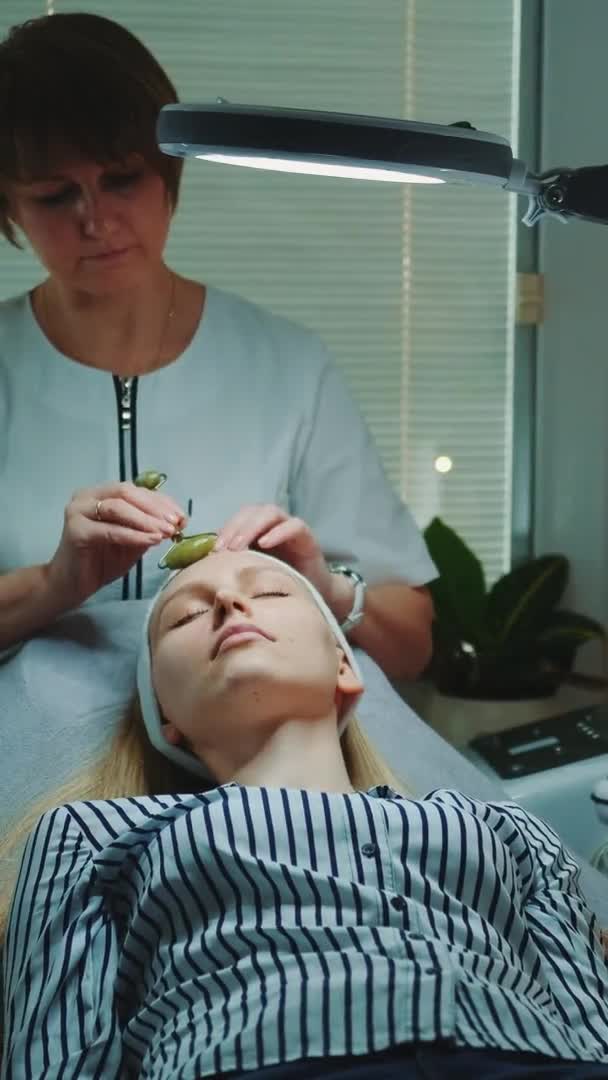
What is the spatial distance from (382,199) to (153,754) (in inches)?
56.5

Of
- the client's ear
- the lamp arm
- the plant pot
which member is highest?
the lamp arm

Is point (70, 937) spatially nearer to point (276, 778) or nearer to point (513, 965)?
point (276, 778)

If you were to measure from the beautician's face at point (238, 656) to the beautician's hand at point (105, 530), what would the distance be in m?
0.08

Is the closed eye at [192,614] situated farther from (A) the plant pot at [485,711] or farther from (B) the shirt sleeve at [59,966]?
(A) the plant pot at [485,711]

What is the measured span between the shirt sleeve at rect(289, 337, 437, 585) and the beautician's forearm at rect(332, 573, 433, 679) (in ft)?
0.10

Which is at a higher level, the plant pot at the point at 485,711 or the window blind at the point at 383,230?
the window blind at the point at 383,230

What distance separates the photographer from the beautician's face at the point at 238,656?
1400 mm

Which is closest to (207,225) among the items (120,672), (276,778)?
(120,672)

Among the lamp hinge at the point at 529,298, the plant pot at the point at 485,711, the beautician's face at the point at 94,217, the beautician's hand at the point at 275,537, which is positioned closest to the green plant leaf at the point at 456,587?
the plant pot at the point at 485,711

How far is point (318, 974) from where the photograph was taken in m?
1.15

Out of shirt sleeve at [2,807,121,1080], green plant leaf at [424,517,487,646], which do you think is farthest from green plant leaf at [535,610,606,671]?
shirt sleeve at [2,807,121,1080]

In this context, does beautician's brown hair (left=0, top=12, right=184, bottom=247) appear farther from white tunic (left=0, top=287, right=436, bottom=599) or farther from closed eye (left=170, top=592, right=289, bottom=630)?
closed eye (left=170, top=592, right=289, bottom=630)

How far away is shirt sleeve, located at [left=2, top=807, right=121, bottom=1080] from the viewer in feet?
3.89

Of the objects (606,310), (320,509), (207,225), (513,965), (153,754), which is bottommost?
(513,965)
